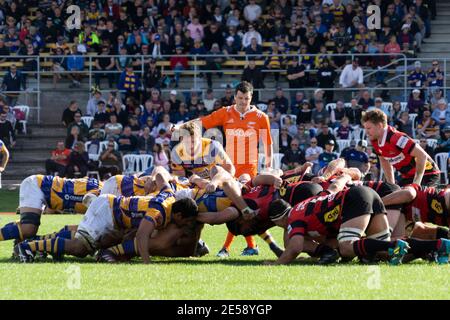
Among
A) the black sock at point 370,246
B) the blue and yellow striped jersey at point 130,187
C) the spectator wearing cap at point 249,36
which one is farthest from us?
the spectator wearing cap at point 249,36

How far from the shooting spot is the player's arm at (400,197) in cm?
1184

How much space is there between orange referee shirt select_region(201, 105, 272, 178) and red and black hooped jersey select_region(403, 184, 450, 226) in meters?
2.90

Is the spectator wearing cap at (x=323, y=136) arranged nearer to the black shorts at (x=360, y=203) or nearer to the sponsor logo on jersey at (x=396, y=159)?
the sponsor logo on jersey at (x=396, y=159)

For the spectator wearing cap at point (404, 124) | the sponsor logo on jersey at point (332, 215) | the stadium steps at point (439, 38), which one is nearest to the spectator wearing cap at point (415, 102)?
the spectator wearing cap at point (404, 124)

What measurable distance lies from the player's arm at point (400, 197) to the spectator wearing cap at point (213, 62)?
18.0 m

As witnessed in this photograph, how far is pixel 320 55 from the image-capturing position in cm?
2889

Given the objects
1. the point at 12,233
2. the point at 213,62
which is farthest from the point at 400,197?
the point at 213,62

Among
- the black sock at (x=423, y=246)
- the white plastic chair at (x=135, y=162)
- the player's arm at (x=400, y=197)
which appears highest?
the player's arm at (x=400, y=197)

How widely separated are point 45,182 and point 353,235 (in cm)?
420

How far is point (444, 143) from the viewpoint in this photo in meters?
25.4

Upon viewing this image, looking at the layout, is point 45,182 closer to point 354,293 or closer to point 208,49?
point 354,293

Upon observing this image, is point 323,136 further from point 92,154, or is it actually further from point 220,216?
point 220,216

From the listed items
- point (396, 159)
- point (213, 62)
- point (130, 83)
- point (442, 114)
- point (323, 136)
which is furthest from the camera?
point (213, 62)
